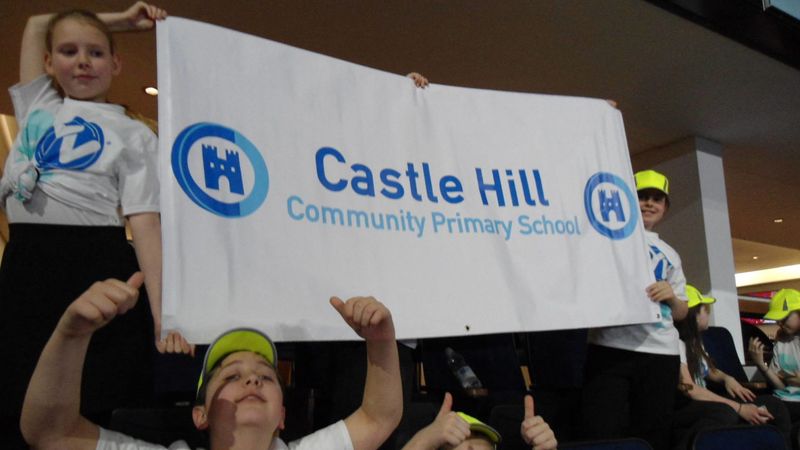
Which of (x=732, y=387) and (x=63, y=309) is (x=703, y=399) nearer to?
(x=732, y=387)

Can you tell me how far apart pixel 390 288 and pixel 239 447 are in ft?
2.10

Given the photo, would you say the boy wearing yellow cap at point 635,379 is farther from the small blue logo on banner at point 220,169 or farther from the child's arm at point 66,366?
the child's arm at point 66,366

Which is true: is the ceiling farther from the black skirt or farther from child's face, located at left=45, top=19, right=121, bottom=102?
the black skirt

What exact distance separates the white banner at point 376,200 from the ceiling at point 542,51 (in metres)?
1.34

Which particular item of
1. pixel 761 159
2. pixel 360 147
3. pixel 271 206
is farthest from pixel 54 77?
pixel 761 159

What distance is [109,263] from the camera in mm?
1406

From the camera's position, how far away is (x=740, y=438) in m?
2.29

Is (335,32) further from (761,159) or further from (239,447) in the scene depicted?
(761,159)

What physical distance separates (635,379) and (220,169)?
5.14 feet

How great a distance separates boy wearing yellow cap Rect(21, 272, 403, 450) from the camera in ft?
3.45

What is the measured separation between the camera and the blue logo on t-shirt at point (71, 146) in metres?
1.42

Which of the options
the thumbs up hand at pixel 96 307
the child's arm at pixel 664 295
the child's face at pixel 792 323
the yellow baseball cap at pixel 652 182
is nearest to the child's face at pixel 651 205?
the yellow baseball cap at pixel 652 182

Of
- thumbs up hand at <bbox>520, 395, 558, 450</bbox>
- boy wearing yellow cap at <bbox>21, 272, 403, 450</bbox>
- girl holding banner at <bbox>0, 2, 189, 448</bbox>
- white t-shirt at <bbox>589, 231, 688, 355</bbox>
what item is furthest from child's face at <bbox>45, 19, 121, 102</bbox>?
white t-shirt at <bbox>589, 231, 688, 355</bbox>

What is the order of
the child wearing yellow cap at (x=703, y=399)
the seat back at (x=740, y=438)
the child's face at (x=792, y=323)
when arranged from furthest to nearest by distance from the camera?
1. the child's face at (x=792, y=323)
2. the child wearing yellow cap at (x=703, y=399)
3. the seat back at (x=740, y=438)
